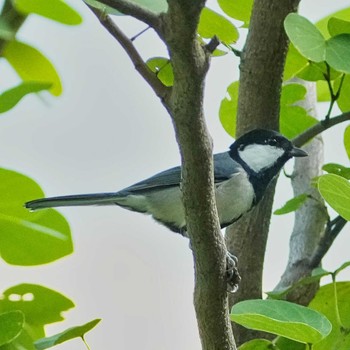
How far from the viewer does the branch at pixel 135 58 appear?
574 millimetres

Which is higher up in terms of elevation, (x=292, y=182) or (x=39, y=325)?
(x=292, y=182)

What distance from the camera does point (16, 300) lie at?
0.57 meters

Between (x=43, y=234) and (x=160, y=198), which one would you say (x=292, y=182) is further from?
(x=43, y=234)

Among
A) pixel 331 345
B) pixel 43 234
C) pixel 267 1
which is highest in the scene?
pixel 267 1

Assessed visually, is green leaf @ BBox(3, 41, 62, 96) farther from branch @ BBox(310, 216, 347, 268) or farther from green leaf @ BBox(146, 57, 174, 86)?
branch @ BBox(310, 216, 347, 268)

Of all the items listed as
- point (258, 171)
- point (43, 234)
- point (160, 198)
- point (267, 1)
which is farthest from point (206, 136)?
point (258, 171)

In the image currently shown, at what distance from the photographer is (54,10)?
1.47ft

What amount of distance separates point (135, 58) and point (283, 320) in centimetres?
22

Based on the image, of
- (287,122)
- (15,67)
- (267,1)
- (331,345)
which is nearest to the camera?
(15,67)

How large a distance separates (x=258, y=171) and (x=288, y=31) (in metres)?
0.65

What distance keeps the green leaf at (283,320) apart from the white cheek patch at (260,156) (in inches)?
22.2

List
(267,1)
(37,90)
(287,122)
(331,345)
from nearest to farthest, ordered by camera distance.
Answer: (37,90)
(331,345)
(267,1)
(287,122)

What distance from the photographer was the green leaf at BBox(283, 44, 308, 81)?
0.90 m

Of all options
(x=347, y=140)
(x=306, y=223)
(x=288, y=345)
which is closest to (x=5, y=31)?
(x=288, y=345)
